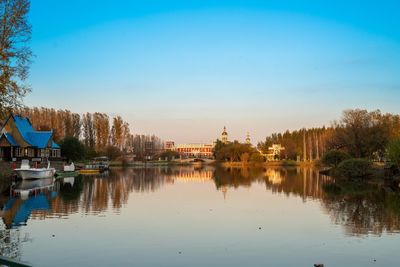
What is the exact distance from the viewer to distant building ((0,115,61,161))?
52.1 m

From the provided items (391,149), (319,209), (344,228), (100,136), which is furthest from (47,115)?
(344,228)

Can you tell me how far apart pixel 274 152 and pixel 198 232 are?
118185 mm

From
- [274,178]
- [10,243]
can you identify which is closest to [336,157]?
[274,178]

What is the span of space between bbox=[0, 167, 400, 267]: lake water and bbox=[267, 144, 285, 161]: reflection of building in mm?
101471

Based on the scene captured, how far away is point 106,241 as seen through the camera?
14312 mm

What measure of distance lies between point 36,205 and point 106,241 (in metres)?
10.6

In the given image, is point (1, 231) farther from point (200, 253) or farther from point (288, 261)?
point (288, 261)

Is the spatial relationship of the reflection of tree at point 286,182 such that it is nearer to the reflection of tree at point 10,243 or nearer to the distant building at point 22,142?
the reflection of tree at point 10,243

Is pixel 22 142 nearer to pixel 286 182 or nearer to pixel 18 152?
pixel 18 152

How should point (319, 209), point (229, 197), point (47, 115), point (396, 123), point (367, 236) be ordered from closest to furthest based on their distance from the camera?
point (367, 236), point (319, 209), point (229, 197), point (396, 123), point (47, 115)

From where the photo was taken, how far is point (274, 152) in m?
132

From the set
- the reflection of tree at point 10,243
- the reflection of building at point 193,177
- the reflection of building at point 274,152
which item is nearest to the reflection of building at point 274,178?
the reflection of building at point 193,177

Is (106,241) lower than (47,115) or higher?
lower

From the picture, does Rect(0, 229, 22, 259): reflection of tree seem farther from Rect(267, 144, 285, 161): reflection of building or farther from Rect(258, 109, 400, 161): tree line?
Rect(267, 144, 285, 161): reflection of building
